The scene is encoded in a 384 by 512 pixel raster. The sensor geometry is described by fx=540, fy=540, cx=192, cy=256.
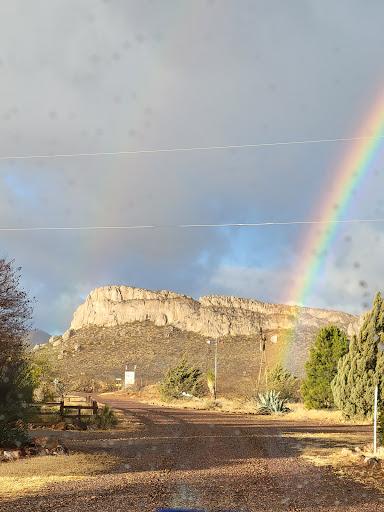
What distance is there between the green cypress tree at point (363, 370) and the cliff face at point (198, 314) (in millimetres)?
83049

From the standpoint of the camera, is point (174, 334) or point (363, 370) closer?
point (363, 370)

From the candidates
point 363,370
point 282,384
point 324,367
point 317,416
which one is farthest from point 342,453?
point 282,384

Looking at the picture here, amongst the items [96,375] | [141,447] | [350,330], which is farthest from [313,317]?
[141,447]

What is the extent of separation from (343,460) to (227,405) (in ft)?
98.1

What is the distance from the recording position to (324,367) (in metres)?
37.7

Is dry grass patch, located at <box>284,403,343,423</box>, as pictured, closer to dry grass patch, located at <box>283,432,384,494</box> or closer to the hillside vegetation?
dry grass patch, located at <box>283,432,384,494</box>

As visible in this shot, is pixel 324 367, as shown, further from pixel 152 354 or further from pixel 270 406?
pixel 152 354

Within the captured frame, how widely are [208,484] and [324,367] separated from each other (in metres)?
28.5

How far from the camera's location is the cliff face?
120 m

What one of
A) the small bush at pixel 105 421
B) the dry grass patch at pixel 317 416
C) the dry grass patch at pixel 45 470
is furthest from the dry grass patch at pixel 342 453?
the dry grass patch at pixel 317 416

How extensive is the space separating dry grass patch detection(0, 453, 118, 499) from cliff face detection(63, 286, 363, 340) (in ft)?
327

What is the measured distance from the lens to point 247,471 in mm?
12500

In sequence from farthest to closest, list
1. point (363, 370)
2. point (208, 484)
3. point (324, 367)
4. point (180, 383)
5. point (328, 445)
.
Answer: point (180, 383)
point (324, 367)
point (363, 370)
point (328, 445)
point (208, 484)

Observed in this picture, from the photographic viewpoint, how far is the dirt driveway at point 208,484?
898 centimetres
